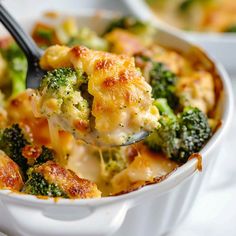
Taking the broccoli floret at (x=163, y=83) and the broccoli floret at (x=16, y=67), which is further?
the broccoli floret at (x=16, y=67)

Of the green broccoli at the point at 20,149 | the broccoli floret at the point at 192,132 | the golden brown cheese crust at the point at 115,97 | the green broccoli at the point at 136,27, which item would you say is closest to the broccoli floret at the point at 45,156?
the green broccoli at the point at 20,149

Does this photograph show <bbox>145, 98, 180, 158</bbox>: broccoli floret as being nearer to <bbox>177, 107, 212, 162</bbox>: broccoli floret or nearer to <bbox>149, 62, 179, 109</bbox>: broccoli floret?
<bbox>177, 107, 212, 162</bbox>: broccoli floret

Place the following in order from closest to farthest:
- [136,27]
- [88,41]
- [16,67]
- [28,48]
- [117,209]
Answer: [117,209] < [28,48] < [16,67] < [88,41] < [136,27]

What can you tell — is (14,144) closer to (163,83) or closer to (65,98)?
(65,98)

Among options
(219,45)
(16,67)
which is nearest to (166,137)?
(16,67)

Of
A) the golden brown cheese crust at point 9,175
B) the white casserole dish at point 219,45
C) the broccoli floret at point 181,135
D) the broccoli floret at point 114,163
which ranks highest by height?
the golden brown cheese crust at point 9,175

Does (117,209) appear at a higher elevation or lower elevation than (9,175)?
lower

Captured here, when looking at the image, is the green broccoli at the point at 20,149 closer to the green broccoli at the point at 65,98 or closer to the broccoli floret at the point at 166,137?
the green broccoli at the point at 65,98
